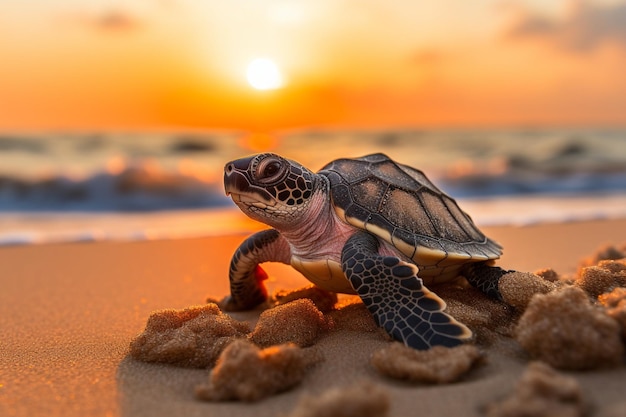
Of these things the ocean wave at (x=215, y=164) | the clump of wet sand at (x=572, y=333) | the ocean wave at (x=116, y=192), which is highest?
the ocean wave at (x=215, y=164)

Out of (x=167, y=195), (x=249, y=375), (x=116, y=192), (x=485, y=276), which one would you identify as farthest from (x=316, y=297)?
(x=116, y=192)

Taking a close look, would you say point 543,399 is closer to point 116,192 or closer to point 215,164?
point 116,192

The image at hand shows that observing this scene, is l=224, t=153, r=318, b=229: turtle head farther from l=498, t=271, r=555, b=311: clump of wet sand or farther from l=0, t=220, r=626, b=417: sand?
l=498, t=271, r=555, b=311: clump of wet sand

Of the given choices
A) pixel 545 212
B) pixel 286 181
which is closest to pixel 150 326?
pixel 286 181

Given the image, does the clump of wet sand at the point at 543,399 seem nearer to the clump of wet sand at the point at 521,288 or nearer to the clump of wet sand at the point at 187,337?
the clump of wet sand at the point at 521,288

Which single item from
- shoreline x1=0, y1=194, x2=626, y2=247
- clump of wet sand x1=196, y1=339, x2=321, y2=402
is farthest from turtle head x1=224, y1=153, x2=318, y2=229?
shoreline x1=0, y1=194, x2=626, y2=247

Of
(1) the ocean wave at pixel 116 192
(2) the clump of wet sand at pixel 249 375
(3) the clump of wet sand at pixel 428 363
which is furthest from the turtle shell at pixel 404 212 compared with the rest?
(1) the ocean wave at pixel 116 192

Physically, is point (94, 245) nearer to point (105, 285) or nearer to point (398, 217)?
point (105, 285)

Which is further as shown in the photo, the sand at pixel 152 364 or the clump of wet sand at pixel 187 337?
the clump of wet sand at pixel 187 337
